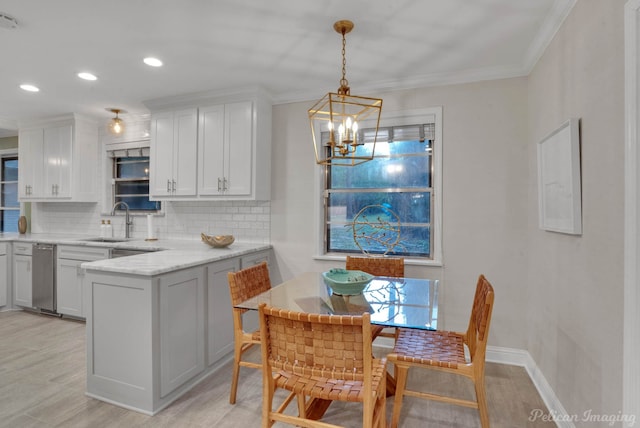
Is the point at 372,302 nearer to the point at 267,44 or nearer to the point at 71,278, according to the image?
the point at 267,44

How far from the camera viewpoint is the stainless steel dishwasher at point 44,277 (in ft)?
13.0

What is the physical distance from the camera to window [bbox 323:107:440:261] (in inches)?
128

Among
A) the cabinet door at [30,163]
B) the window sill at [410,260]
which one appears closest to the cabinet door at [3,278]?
the cabinet door at [30,163]

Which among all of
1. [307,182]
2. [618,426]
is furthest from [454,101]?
[618,426]

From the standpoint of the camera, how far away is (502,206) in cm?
295

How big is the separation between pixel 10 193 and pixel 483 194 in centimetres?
675

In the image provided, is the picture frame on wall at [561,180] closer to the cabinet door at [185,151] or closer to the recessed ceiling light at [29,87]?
the cabinet door at [185,151]

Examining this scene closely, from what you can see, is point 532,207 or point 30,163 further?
point 30,163

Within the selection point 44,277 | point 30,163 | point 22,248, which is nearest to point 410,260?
point 44,277

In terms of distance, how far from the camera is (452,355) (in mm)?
1979

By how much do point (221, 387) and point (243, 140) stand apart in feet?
7.35

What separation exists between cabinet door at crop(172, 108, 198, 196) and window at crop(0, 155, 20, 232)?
3.45 m

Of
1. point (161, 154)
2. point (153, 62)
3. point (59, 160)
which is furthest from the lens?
point (59, 160)

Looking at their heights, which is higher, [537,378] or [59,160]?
[59,160]
